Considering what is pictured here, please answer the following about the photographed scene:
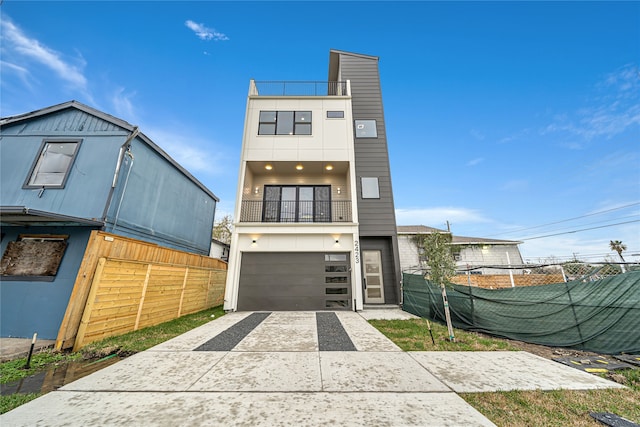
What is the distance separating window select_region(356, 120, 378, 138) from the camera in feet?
35.4

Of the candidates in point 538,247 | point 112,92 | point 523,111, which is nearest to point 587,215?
point 538,247

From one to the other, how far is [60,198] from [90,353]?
176 inches

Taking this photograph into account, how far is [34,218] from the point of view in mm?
4816

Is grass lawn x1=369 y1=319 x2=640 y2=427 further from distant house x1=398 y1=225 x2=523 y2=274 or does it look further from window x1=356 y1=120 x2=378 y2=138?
distant house x1=398 y1=225 x2=523 y2=274

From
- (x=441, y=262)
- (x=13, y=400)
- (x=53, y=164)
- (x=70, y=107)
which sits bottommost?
(x=13, y=400)

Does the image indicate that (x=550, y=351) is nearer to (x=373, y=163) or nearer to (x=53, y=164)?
(x=373, y=163)

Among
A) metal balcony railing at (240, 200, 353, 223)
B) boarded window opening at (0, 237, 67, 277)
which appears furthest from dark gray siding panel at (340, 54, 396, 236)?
boarded window opening at (0, 237, 67, 277)

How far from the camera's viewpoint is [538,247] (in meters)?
26.2

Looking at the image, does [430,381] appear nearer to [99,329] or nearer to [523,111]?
[99,329]

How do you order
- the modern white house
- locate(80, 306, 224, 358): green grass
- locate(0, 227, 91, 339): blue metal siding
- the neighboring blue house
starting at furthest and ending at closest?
the modern white house → the neighboring blue house → locate(0, 227, 91, 339): blue metal siding → locate(80, 306, 224, 358): green grass

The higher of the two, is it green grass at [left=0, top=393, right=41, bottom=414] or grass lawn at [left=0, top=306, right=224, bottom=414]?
green grass at [left=0, top=393, right=41, bottom=414]

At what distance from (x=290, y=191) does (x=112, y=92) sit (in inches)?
668

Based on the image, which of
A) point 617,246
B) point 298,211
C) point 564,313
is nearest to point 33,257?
point 298,211

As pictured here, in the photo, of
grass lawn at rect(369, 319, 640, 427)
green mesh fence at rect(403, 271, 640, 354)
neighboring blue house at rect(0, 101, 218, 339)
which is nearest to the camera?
grass lawn at rect(369, 319, 640, 427)
